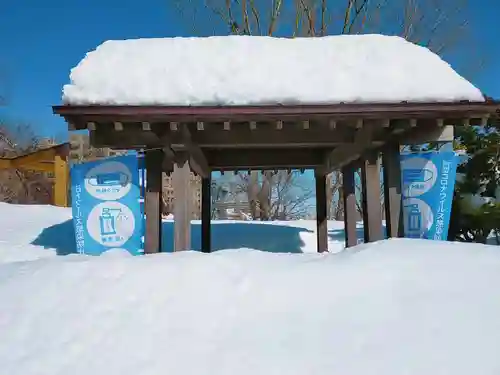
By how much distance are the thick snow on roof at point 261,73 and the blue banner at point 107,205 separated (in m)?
1.11

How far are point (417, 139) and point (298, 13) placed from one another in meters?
12.8

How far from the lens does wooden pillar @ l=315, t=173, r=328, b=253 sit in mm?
8695

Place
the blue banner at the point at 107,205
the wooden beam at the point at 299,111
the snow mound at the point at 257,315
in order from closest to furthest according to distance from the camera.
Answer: the snow mound at the point at 257,315 < the wooden beam at the point at 299,111 < the blue banner at the point at 107,205

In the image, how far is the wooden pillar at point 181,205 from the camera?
516 cm

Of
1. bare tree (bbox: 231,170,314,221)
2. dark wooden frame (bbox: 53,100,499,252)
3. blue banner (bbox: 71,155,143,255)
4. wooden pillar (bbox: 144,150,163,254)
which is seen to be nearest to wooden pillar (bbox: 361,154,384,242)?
dark wooden frame (bbox: 53,100,499,252)

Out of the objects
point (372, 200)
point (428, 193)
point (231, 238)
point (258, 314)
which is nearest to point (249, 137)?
point (372, 200)

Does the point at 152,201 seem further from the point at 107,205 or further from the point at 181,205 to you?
the point at 107,205

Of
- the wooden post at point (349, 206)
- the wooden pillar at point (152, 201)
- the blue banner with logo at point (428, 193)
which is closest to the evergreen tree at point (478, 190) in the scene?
the wooden post at point (349, 206)

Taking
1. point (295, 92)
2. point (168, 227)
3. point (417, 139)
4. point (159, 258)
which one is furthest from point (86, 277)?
point (168, 227)

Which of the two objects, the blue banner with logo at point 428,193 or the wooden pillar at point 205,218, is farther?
the wooden pillar at point 205,218

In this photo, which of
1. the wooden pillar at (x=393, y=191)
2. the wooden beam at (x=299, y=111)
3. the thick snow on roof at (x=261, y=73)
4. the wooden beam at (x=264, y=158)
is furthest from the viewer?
the wooden beam at (x=264, y=158)

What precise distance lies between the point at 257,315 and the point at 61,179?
1215 centimetres

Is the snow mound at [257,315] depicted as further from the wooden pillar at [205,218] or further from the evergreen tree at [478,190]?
the evergreen tree at [478,190]

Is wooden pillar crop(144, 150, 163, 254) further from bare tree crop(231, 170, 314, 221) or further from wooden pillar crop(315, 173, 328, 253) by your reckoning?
bare tree crop(231, 170, 314, 221)
